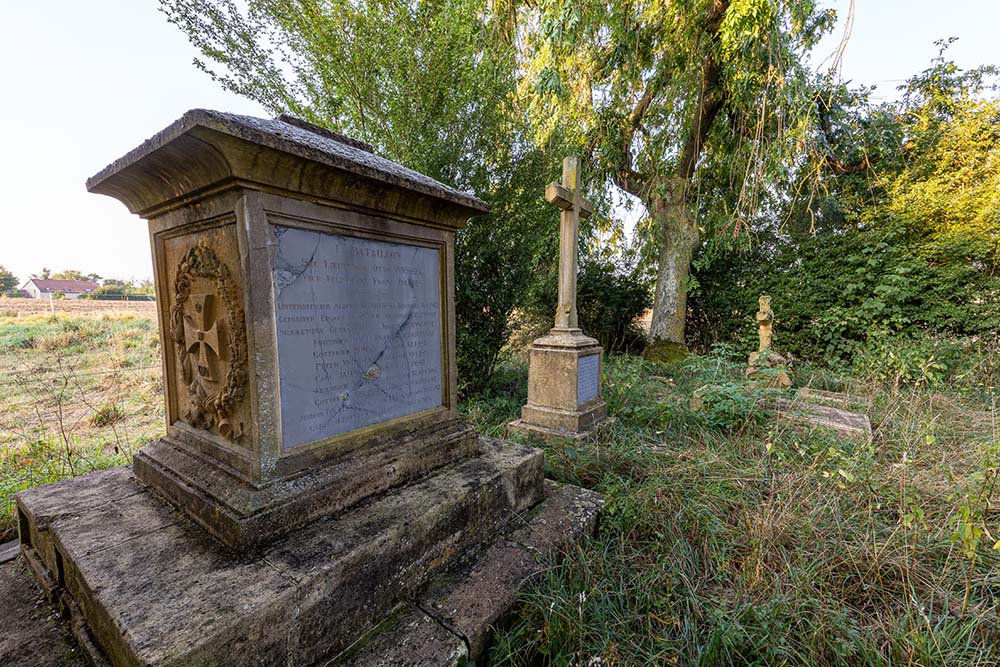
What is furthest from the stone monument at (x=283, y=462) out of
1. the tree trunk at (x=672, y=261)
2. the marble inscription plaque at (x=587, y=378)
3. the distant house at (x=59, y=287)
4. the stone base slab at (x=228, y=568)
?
the distant house at (x=59, y=287)

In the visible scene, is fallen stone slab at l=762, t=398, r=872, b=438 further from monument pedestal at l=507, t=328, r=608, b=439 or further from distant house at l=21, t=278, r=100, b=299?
distant house at l=21, t=278, r=100, b=299

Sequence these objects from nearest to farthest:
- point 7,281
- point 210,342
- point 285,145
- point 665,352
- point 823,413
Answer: point 285,145 < point 210,342 < point 823,413 < point 665,352 < point 7,281

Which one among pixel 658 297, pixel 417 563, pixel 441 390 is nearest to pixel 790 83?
pixel 658 297

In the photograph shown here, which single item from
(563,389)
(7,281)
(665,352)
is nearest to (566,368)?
(563,389)

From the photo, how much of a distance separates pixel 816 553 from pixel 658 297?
614 centimetres

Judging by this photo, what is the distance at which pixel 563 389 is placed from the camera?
152 inches

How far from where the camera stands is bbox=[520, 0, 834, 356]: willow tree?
510 cm

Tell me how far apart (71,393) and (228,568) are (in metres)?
6.52

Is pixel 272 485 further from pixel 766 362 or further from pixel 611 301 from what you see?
pixel 611 301

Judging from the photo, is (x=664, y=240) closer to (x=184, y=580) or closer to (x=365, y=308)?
(x=365, y=308)

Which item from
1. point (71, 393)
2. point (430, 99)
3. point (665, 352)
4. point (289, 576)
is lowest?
point (71, 393)

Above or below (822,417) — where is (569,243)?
above

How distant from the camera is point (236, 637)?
1.05m

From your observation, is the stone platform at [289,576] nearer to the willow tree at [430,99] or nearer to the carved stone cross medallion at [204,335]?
the carved stone cross medallion at [204,335]
